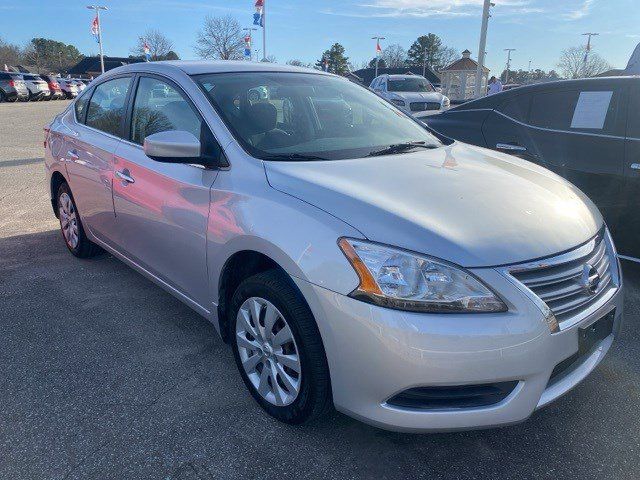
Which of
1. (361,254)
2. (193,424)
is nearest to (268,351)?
(193,424)

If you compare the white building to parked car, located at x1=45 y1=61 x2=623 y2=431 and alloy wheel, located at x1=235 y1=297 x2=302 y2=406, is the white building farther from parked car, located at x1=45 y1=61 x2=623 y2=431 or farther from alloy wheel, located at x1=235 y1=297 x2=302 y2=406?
alloy wheel, located at x1=235 y1=297 x2=302 y2=406

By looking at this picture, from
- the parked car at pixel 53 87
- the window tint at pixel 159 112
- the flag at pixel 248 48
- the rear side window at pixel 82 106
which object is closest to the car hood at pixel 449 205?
the window tint at pixel 159 112

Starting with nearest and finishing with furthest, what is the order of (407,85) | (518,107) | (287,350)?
(287,350) < (518,107) < (407,85)

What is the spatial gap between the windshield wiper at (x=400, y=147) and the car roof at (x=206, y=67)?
1.00 metres

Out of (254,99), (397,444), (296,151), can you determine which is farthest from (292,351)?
(254,99)

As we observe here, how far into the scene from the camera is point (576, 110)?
14.1 feet

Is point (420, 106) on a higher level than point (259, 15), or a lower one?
lower

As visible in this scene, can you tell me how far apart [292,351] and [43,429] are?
48.3 inches

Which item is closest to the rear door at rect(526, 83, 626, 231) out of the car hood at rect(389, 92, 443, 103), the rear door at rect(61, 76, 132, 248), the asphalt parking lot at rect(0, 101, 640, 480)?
the asphalt parking lot at rect(0, 101, 640, 480)

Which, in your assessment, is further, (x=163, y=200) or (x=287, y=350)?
(x=163, y=200)

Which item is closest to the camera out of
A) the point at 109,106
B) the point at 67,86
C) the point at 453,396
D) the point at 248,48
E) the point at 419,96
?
the point at 453,396

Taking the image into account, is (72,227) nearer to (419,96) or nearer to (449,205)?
(449,205)

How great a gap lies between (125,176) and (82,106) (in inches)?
56.6

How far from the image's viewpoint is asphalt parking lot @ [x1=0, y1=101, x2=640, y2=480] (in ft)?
7.20
